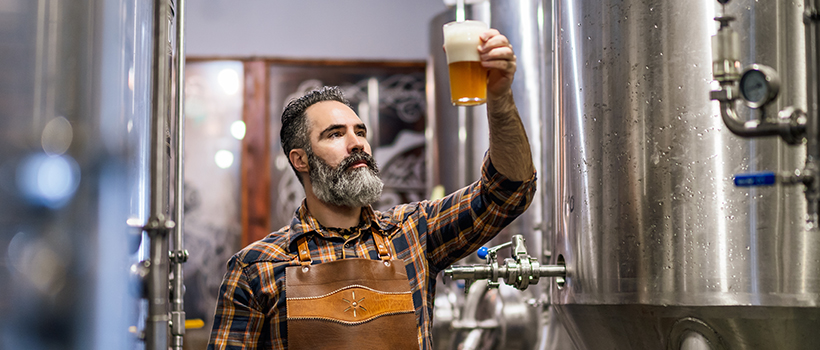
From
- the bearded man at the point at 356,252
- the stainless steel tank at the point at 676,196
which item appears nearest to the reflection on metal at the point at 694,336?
the stainless steel tank at the point at 676,196

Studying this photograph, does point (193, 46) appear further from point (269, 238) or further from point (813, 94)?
point (813, 94)

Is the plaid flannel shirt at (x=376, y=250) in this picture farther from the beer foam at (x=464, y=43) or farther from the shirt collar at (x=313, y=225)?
the beer foam at (x=464, y=43)

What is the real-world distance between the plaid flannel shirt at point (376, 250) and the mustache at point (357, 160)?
0.39 feet

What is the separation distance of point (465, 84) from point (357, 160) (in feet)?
2.24

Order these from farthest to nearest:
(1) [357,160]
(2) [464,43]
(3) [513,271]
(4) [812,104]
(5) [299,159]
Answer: (5) [299,159] < (1) [357,160] < (3) [513,271] < (2) [464,43] < (4) [812,104]

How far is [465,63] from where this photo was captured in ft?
4.83

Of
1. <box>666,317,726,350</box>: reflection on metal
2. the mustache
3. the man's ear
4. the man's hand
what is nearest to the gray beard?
the mustache

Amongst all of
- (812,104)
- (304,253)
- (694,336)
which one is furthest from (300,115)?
(812,104)

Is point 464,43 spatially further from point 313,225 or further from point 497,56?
point 313,225

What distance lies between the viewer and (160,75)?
104 centimetres

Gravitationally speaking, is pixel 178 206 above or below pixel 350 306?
above

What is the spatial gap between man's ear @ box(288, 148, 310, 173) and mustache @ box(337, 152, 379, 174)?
0.18 m

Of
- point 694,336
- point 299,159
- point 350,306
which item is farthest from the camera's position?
point 299,159

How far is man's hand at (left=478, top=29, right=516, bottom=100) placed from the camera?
4.86ft
